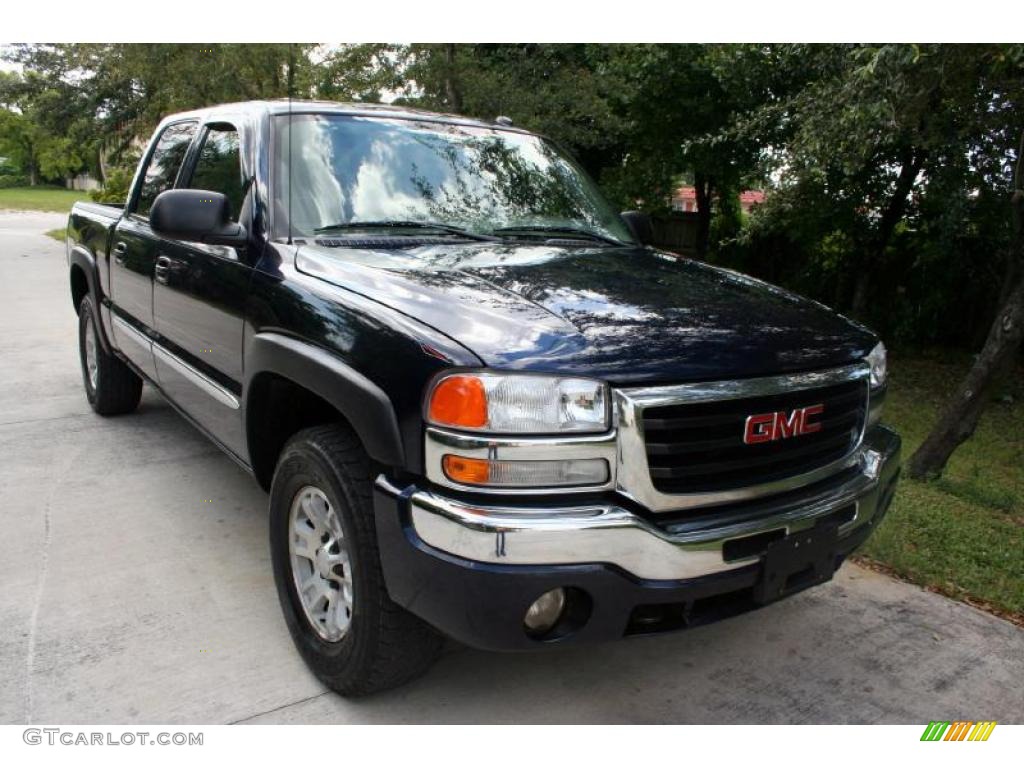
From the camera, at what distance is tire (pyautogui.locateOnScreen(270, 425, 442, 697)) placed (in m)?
2.45

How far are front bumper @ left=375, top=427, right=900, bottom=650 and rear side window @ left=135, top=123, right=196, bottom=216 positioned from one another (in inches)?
109

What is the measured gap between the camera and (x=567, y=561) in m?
2.16

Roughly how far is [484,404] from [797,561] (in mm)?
1044

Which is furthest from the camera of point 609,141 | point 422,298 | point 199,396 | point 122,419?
point 609,141

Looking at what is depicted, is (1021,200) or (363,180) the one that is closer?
(363,180)

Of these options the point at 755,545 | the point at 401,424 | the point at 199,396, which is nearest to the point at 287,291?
the point at 401,424

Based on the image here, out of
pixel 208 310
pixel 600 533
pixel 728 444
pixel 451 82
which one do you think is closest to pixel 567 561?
pixel 600 533

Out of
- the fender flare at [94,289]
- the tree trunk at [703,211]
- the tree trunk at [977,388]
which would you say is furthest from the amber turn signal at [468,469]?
→ the tree trunk at [703,211]

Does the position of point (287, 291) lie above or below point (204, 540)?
above

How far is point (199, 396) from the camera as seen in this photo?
373 centimetres

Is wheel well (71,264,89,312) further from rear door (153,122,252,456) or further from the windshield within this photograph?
the windshield

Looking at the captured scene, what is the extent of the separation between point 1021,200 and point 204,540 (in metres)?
5.96

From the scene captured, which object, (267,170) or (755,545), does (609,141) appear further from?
(755,545)
